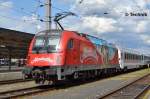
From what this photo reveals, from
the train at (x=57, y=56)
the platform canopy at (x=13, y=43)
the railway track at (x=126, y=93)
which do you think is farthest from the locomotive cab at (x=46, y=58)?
the platform canopy at (x=13, y=43)

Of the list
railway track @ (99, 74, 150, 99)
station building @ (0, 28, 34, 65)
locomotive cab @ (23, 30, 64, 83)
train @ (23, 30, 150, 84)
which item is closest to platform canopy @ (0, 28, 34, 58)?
station building @ (0, 28, 34, 65)

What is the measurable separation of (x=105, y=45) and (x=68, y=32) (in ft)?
38.6

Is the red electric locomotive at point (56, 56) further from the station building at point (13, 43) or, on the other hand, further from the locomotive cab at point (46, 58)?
the station building at point (13, 43)

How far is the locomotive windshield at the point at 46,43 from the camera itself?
23.0 meters

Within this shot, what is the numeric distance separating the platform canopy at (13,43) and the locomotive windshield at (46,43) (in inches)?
386

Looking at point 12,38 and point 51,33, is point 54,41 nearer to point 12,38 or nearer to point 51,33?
point 51,33

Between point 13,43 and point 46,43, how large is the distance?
1140cm

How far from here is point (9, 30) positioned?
34625 millimetres

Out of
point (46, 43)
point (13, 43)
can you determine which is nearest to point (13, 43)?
point (13, 43)

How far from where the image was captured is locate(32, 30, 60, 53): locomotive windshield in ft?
75.4

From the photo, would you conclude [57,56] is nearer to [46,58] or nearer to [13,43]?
[46,58]

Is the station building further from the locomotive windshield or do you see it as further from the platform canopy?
the locomotive windshield

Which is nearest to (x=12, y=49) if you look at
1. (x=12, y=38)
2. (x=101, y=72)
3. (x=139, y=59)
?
(x=12, y=38)

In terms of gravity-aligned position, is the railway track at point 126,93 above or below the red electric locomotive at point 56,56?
below
